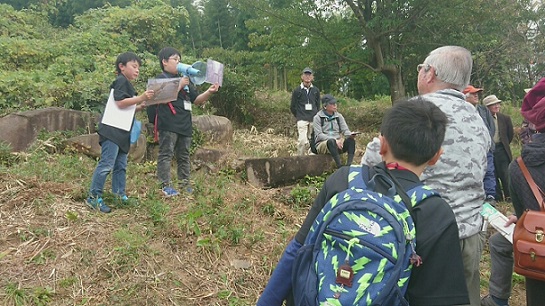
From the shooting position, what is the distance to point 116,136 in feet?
15.3

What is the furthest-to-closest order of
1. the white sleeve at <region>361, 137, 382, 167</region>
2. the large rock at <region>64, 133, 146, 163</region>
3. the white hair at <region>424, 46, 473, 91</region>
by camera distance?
the large rock at <region>64, 133, 146, 163</region> → the white hair at <region>424, 46, 473, 91</region> → the white sleeve at <region>361, 137, 382, 167</region>

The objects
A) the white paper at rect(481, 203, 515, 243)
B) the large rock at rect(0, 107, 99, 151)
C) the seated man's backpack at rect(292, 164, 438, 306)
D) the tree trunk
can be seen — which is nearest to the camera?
the seated man's backpack at rect(292, 164, 438, 306)

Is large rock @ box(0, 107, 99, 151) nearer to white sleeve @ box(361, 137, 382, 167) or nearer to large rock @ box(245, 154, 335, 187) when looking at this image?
large rock @ box(245, 154, 335, 187)

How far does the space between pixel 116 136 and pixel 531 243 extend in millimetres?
3635

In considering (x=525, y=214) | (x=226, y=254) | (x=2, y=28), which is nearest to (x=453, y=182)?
(x=525, y=214)

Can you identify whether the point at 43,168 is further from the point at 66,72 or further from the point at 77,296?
the point at 66,72

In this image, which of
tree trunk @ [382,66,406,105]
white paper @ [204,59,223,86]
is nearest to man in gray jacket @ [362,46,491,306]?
white paper @ [204,59,223,86]

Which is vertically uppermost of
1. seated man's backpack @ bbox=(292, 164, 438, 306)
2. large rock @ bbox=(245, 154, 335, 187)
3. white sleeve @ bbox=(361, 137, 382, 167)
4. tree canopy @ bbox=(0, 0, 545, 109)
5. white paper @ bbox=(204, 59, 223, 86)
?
tree canopy @ bbox=(0, 0, 545, 109)

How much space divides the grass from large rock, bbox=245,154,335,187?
31 centimetres

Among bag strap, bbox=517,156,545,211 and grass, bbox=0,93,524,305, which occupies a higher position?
bag strap, bbox=517,156,545,211

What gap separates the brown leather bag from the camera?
2.54 meters

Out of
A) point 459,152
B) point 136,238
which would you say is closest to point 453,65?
point 459,152

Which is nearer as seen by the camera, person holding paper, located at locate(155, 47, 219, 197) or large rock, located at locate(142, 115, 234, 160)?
person holding paper, located at locate(155, 47, 219, 197)

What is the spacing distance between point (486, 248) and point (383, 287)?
173 inches
